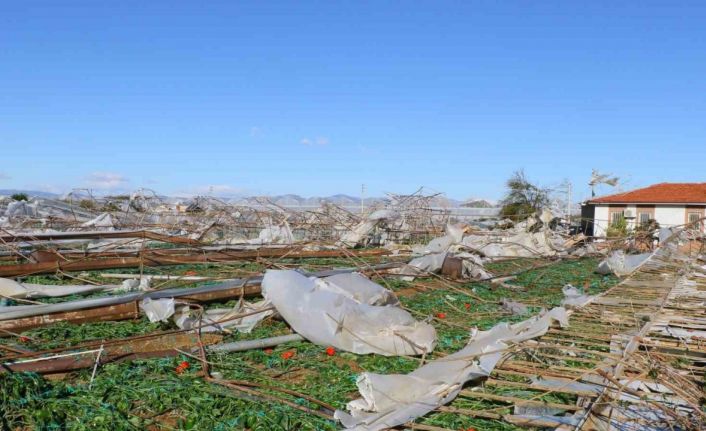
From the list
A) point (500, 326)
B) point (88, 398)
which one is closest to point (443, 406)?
point (500, 326)

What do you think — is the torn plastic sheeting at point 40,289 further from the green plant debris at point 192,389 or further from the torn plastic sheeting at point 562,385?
the torn plastic sheeting at point 562,385

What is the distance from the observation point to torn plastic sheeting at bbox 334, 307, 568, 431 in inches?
108

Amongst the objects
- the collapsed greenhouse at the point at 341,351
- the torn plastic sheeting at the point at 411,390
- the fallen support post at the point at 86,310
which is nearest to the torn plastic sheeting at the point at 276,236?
the collapsed greenhouse at the point at 341,351

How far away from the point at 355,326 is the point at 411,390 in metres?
1.07

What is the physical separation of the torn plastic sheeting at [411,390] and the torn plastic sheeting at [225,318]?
5.56 feet

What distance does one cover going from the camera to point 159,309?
4.50 meters

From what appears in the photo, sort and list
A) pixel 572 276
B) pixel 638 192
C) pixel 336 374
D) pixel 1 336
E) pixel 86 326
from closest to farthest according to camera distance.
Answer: pixel 336 374, pixel 1 336, pixel 86 326, pixel 572 276, pixel 638 192

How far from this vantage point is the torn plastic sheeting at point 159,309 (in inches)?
176

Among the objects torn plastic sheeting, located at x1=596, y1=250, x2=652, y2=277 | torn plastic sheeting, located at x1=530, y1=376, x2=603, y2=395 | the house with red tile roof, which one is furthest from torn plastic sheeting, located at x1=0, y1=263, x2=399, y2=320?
the house with red tile roof

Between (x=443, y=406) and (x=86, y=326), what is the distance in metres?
2.85

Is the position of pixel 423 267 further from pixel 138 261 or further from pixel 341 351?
pixel 341 351

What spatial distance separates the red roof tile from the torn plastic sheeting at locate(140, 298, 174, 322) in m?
23.2

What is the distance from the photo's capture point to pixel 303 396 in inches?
124

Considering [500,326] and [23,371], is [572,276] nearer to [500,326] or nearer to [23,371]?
[500,326]
